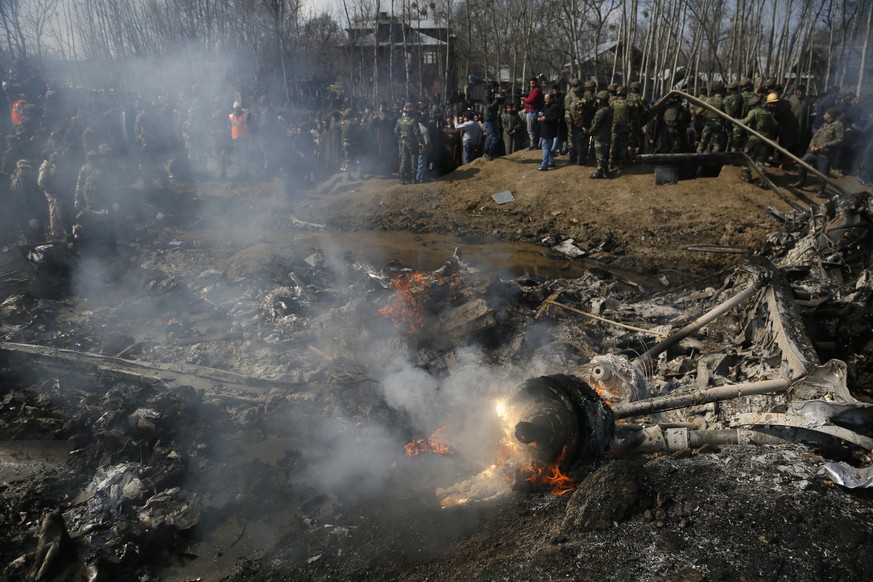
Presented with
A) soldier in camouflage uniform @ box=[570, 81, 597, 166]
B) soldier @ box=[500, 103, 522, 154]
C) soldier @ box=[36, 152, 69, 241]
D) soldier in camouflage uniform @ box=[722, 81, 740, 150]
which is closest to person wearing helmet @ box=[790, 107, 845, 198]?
soldier in camouflage uniform @ box=[722, 81, 740, 150]

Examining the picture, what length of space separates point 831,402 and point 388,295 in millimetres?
4639

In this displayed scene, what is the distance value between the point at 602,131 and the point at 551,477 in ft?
33.1

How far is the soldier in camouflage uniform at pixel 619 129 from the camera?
1203cm

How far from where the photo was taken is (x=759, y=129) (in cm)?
1139

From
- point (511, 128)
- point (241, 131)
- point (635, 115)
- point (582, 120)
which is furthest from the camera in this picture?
point (511, 128)

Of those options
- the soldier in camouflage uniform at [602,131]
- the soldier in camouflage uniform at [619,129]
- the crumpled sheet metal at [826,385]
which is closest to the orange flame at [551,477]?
the crumpled sheet metal at [826,385]

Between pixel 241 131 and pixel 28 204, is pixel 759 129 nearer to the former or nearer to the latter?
pixel 241 131

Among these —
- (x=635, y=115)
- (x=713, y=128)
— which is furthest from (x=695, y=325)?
(x=713, y=128)

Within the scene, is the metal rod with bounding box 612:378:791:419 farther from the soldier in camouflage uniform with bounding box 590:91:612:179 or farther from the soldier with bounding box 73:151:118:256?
the soldier with bounding box 73:151:118:256

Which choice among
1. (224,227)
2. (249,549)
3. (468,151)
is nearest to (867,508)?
(249,549)

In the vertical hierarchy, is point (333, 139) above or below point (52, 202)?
above

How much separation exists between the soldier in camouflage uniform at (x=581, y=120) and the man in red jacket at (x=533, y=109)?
1.10 meters

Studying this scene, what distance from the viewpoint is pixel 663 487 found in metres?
3.68

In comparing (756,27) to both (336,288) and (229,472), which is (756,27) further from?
(229,472)
